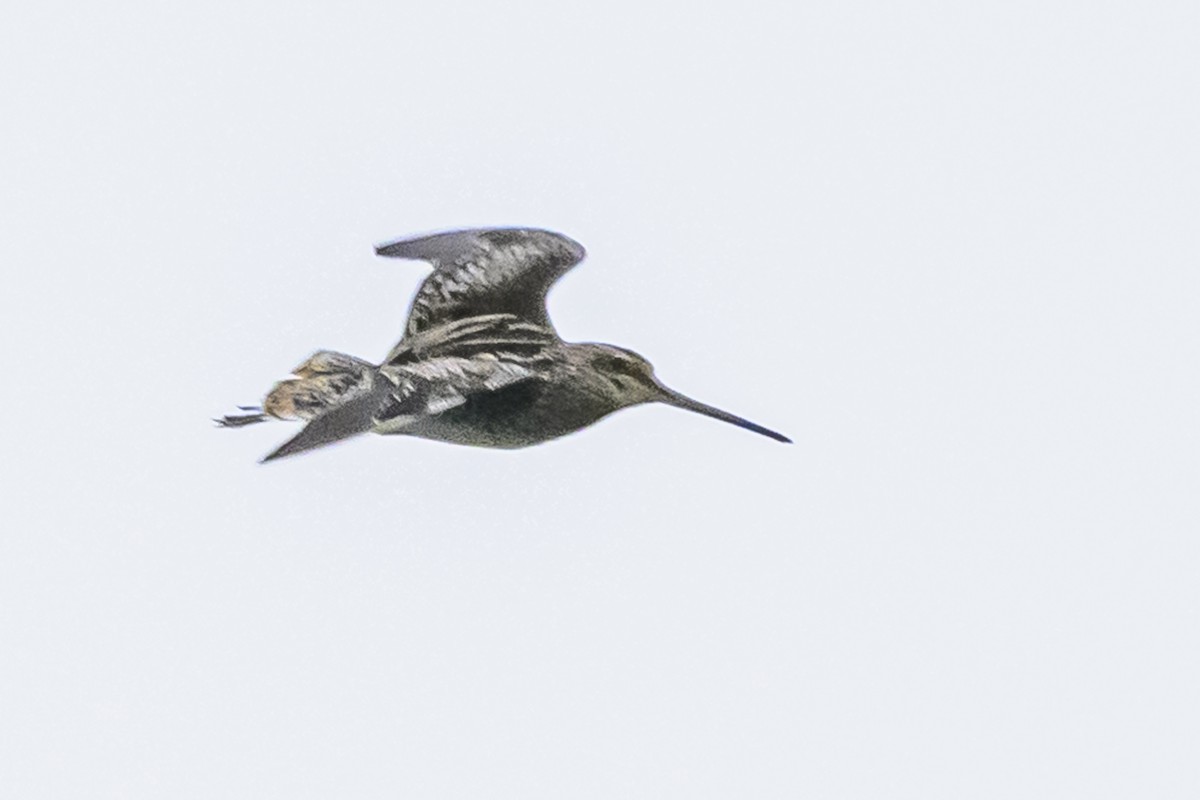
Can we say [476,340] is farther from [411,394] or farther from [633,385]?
[411,394]

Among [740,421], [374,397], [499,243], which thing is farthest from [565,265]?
[374,397]

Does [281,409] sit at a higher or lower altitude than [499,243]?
lower

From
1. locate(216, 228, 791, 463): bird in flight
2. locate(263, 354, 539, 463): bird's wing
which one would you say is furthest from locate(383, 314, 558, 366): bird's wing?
locate(263, 354, 539, 463): bird's wing

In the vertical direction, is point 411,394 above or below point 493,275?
below

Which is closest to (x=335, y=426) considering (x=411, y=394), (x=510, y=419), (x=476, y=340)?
(x=411, y=394)

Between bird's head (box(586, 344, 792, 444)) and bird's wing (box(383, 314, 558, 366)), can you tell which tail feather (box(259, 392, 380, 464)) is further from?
bird's head (box(586, 344, 792, 444))

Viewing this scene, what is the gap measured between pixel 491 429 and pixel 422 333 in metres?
0.82

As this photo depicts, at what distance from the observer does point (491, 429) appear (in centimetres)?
1131

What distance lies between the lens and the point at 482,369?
36.1 feet

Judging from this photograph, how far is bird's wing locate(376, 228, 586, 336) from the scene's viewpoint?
12.1 metres

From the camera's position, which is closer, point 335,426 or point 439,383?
point 335,426

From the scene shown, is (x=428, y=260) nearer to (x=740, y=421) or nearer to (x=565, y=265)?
(x=565, y=265)

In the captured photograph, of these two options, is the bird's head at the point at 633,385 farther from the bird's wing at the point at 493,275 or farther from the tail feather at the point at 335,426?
the tail feather at the point at 335,426

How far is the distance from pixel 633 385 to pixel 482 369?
3.46ft
